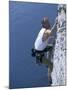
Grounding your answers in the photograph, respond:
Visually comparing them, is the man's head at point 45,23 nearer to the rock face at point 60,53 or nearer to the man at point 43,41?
the man at point 43,41

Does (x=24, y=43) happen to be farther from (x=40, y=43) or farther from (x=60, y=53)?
(x=60, y=53)

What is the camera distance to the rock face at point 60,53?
2.04m

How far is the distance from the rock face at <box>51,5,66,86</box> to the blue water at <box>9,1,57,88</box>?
4.4 inches

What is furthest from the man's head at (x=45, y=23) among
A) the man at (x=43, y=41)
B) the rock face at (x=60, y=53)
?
the rock face at (x=60, y=53)

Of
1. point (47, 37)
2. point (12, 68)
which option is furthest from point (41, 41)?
point (12, 68)

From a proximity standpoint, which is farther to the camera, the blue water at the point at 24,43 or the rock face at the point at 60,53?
the rock face at the point at 60,53

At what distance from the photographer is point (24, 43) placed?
6.44 feet

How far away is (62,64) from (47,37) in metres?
0.32

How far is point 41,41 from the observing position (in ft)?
6.59

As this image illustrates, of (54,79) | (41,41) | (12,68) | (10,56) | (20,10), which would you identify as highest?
(20,10)

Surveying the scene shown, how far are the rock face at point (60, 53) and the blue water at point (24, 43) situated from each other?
0.37ft

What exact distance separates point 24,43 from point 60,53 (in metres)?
0.39

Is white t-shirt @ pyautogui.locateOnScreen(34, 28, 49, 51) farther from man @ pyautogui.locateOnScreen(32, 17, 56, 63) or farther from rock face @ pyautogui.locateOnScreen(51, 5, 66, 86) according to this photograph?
rock face @ pyautogui.locateOnScreen(51, 5, 66, 86)

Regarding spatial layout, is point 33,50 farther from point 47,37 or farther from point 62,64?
point 62,64
